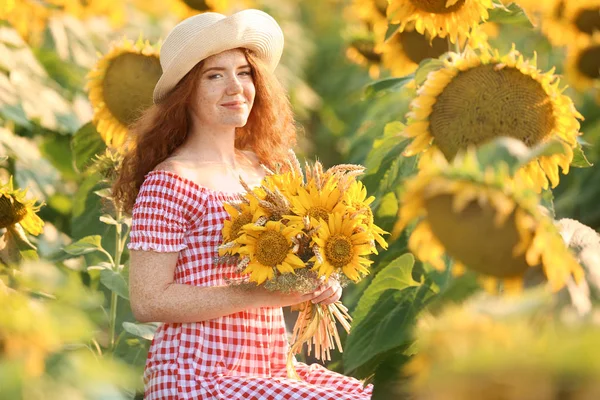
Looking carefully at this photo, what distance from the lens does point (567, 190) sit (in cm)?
486

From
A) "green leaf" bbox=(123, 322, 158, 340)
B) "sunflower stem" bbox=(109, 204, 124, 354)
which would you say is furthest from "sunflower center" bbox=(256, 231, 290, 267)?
"sunflower stem" bbox=(109, 204, 124, 354)

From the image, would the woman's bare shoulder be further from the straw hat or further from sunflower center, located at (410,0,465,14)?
sunflower center, located at (410,0,465,14)

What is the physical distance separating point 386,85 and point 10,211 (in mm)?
1233

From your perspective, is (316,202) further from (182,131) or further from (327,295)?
(182,131)

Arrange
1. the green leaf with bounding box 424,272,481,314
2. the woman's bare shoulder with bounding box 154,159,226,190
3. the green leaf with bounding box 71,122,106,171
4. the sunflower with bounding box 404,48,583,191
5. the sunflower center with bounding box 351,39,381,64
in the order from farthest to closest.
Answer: the sunflower center with bounding box 351,39,381,64
the green leaf with bounding box 71,122,106,171
the woman's bare shoulder with bounding box 154,159,226,190
the sunflower with bounding box 404,48,583,191
the green leaf with bounding box 424,272,481,314

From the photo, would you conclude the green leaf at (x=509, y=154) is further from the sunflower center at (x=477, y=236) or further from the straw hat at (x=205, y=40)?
the straw hat at (x=205, y=40)

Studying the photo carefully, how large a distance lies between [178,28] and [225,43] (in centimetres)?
15

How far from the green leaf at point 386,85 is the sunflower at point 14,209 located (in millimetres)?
1132

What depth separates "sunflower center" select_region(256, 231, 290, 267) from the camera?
2.33m

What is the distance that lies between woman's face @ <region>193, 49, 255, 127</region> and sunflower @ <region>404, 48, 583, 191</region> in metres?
0.49

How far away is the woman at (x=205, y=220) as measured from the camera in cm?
252

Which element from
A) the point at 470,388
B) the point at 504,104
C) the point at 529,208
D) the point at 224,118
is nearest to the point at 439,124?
the point at 504,104

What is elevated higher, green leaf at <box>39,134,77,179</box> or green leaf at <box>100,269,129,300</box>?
green leaf at <box>39,134,77,179</box>

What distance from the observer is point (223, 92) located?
2.82 metres
